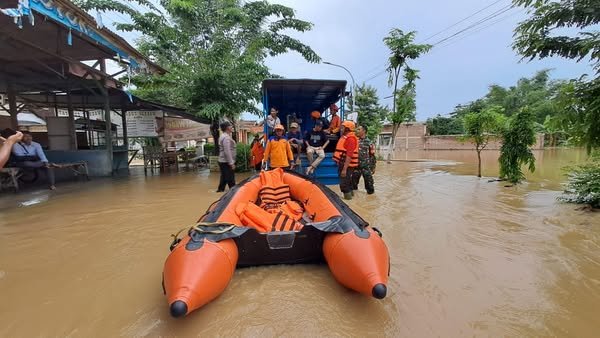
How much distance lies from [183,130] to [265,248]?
10.3m

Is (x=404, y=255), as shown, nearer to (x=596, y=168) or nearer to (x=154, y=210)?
(x=154, y=210)

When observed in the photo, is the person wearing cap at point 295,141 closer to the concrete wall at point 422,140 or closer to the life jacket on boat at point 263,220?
the life jacket on boat at point 263,220

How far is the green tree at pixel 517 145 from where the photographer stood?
7332 millimetres

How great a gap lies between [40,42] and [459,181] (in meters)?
11.2

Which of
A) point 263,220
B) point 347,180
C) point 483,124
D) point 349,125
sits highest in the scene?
point 483,124

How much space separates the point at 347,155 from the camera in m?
5.46

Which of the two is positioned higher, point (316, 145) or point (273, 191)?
point (316, 145)

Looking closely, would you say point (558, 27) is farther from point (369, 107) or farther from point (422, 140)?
point (422, 140)

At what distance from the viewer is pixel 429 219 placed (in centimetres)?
471

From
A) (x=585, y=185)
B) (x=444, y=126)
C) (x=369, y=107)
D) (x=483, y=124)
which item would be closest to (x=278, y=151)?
(x=585, y=185)

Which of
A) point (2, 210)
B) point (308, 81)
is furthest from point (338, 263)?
point (2, 210)

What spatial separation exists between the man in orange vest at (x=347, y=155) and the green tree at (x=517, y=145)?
4844mm

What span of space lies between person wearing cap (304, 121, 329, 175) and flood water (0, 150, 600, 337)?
1960mm

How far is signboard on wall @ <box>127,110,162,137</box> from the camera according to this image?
1102cm
